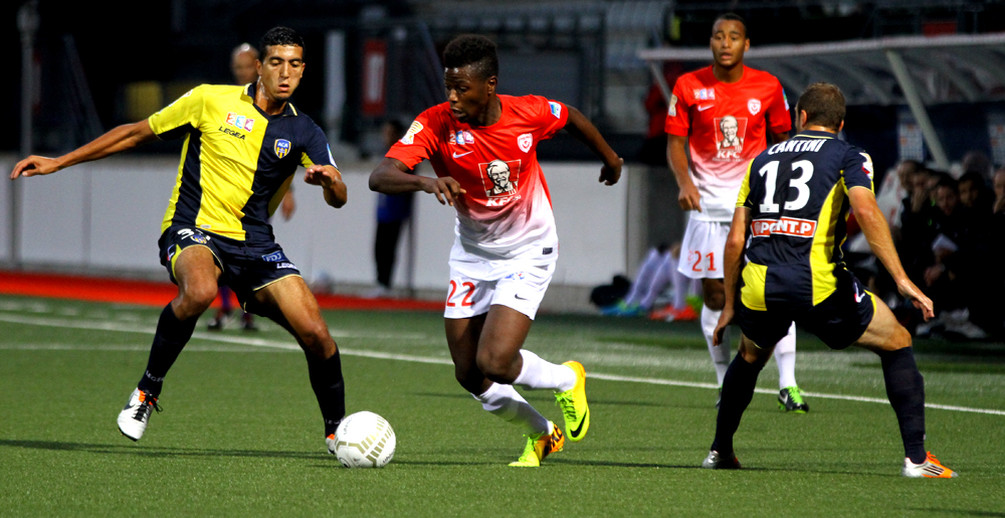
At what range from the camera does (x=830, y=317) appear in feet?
22.8

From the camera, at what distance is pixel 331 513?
600 cm

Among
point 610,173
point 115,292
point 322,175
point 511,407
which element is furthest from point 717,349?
point 115,292

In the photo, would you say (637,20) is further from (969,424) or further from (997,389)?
(969,424)

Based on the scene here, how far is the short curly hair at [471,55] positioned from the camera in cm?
705

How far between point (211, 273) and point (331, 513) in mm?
2007

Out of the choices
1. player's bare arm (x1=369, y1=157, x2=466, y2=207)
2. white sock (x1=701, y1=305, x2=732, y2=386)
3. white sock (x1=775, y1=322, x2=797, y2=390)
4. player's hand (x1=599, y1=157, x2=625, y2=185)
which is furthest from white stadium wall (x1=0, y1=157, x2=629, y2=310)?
player's bare arm (x1=369, y1=157, x2=466, y2=207)

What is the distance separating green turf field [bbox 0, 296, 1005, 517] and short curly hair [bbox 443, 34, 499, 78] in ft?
6.04

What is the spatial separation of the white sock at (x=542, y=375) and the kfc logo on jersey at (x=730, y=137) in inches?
112

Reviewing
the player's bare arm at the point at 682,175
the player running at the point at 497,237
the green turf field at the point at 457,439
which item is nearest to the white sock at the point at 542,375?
the player running at the point at 497,237

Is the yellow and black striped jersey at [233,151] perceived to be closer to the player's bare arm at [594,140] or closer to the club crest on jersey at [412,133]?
the club crest on jersey at [412,133]

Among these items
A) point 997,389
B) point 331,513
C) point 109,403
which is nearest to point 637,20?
point 997,389

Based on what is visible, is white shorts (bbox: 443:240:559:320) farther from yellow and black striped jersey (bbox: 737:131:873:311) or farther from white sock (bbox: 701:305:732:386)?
white sock (bbox: 701:305:732:386)

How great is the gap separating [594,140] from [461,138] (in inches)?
30.0

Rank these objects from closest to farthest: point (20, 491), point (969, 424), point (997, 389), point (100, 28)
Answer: point (20, 491) → point (969, 424) → point (997, 389) → point (100, 28)
